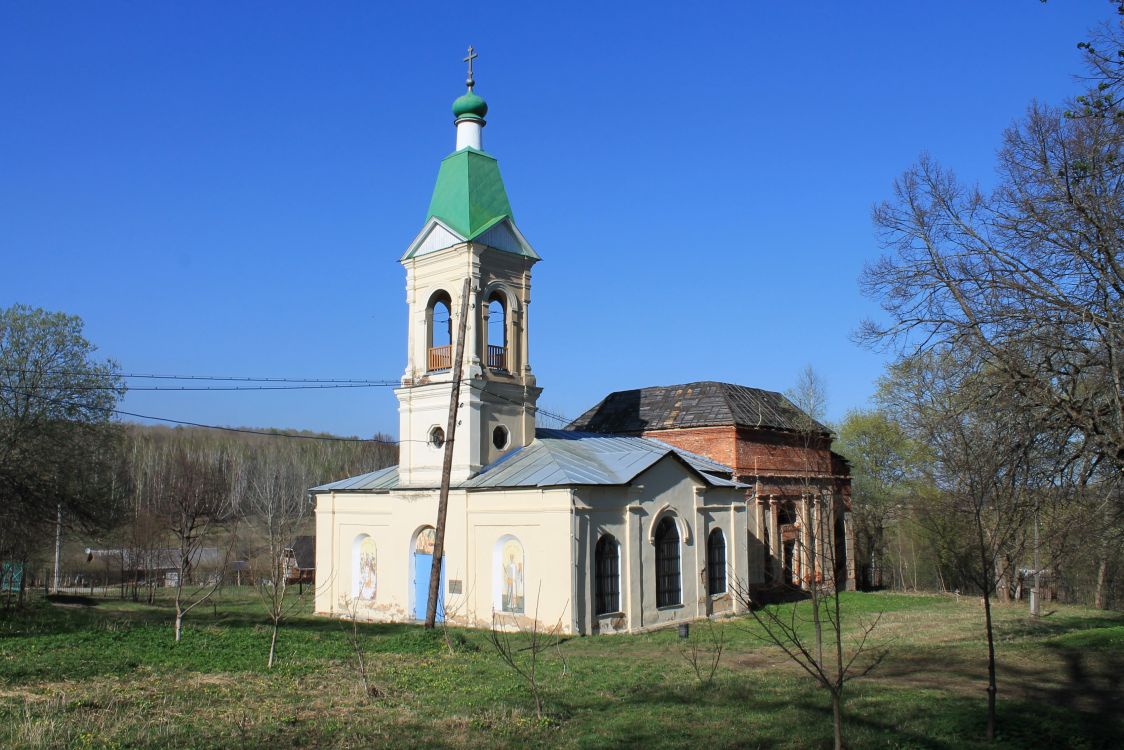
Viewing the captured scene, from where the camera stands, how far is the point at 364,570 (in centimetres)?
2697

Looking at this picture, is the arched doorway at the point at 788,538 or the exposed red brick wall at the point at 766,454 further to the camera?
the arched doorway at the point at 788,538

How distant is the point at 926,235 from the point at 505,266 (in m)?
14.3

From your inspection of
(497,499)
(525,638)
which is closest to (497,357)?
(497,499)

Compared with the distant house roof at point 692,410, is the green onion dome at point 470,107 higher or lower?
higher

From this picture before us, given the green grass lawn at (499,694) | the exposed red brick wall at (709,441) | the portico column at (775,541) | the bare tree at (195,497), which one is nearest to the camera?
the green grass lawn at (499,694)

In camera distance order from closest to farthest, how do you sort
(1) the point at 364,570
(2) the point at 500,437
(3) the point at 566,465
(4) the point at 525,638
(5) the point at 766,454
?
(4) the point at 525,638
(3) the point at 566,465
(2) the point at 500,437
(1) the point at 364,570
(5) the point at 766,454

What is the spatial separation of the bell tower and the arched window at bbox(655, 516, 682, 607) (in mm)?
5006

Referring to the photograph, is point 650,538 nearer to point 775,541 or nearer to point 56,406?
point 775,541

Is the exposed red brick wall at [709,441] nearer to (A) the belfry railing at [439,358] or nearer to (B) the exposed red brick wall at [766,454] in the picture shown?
(B) the exposed red brick wall at [766,454]

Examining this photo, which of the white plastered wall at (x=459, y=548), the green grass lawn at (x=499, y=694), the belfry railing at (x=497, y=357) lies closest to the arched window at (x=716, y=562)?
the green grass lawn at (x=499, y=694)

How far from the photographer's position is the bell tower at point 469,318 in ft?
81.7

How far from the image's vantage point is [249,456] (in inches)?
3440

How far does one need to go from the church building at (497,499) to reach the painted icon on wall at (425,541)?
4 centimetres

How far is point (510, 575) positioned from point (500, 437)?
469cm
